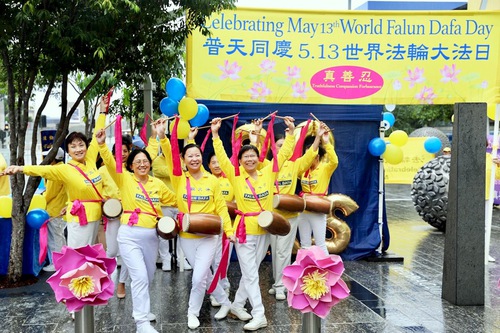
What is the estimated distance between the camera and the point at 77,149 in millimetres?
6305

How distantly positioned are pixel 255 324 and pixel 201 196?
1.27 metres

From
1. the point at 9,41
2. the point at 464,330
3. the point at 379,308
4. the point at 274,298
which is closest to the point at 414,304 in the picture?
the point at 379,308

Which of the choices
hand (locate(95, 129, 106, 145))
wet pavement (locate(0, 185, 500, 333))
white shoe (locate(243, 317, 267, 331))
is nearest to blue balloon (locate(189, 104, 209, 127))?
wet pavement (locate(0, 185, 500, 333))

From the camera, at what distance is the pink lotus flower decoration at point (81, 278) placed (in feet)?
13.7

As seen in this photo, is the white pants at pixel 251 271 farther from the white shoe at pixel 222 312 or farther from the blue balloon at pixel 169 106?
the blue balloon at pixel 169 106

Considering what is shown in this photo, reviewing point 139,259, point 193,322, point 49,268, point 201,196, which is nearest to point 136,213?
point 139,259

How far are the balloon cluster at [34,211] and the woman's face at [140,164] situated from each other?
7.46 feet

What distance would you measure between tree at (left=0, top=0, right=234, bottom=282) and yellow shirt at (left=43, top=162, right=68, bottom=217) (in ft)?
1.06

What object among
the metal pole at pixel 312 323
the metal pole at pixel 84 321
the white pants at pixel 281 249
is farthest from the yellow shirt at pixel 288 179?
the metal pole at pixel 84 321

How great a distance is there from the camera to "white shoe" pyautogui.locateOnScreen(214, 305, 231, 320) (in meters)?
6.15

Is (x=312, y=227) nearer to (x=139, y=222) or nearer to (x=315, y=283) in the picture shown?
(x=139, y=222)

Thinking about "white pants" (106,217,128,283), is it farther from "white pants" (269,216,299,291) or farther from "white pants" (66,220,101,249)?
"white pants" (269,216,299,291)

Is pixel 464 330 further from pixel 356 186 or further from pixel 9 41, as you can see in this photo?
pixel 9 41

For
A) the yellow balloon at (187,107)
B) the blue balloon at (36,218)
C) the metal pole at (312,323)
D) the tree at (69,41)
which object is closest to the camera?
the metal pole at (312,323)
